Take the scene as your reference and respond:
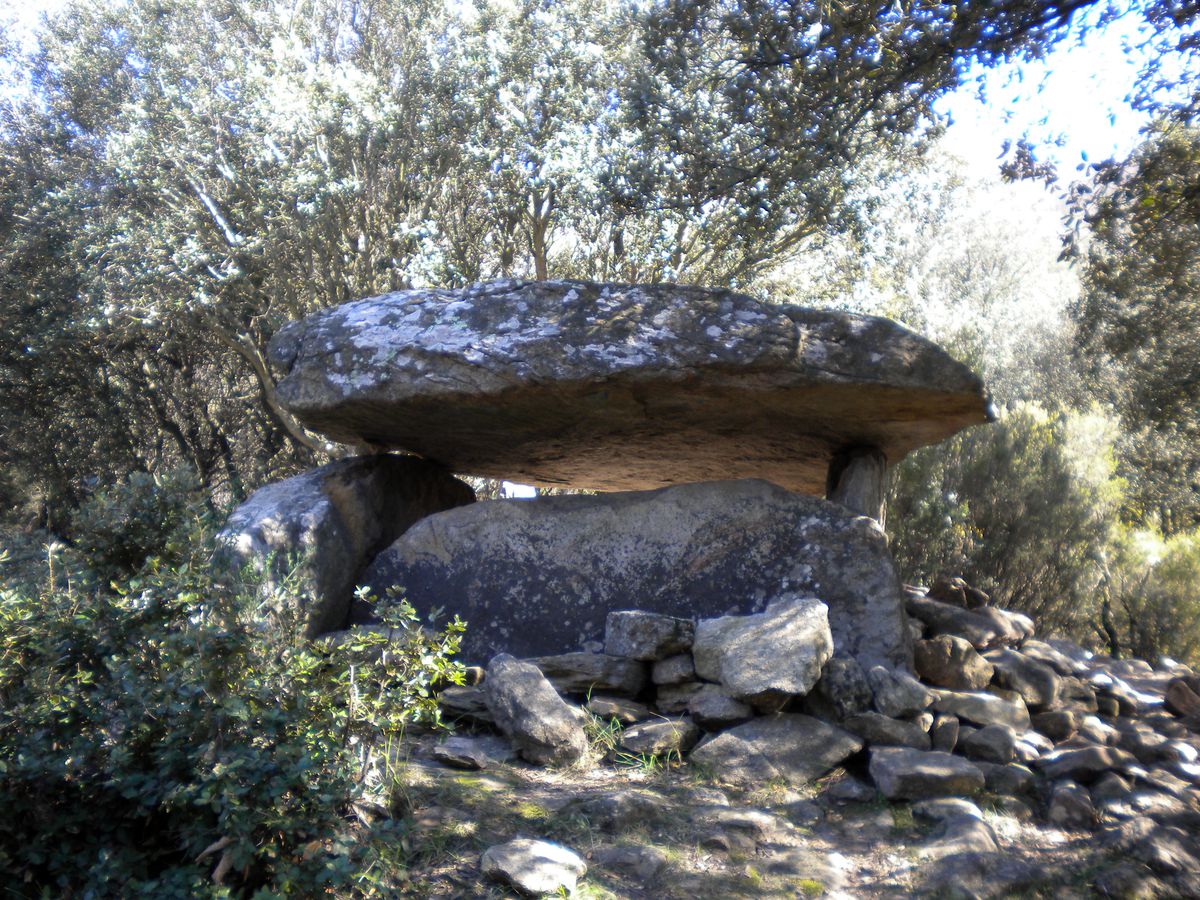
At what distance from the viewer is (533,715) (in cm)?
449

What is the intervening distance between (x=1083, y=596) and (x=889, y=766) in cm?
523

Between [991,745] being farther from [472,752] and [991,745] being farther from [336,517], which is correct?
[336,517]

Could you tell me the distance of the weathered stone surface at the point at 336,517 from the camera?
5.93 meters

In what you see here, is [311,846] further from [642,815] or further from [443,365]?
[443,365]

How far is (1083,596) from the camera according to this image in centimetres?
867

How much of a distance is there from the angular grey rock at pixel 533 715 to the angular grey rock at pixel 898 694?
1.44m

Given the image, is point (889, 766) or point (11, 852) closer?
point (11, 852)

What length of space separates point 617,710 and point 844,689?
1.07 m

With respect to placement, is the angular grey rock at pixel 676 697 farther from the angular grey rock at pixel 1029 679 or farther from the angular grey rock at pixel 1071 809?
the angular grey rock at pixel 1029 679

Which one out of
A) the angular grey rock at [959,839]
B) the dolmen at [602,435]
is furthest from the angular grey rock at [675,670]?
the angular grey rock at [959,839]

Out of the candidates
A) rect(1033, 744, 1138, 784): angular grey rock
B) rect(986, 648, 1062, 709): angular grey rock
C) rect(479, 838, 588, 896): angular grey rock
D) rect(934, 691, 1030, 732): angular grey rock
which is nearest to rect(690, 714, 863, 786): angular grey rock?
rect(934, 691, 1030, 732): angular grey rock

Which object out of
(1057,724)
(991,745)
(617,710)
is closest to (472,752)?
(617,710)

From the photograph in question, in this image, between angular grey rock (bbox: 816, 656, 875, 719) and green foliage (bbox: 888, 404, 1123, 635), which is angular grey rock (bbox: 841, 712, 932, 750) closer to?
angular grey rock (bbox: 816, 656, 875, 719)

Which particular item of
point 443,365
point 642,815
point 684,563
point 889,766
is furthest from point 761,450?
point 642,815
